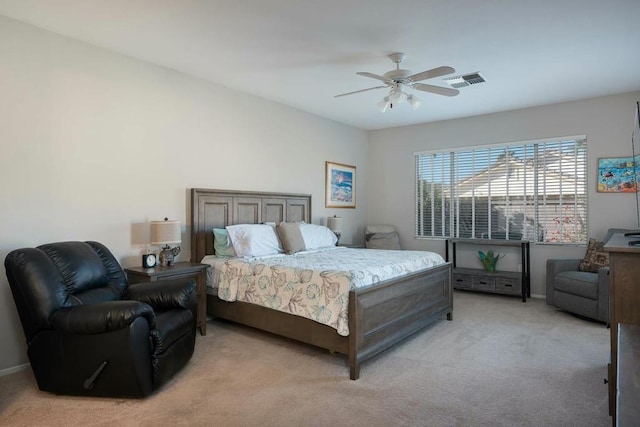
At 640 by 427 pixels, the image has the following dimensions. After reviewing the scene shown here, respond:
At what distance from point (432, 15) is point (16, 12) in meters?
3.14

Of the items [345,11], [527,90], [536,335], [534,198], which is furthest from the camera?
[534,198]

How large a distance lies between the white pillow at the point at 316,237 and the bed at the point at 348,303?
1.65ft

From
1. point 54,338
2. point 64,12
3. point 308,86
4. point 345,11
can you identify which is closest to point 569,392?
point 345,11

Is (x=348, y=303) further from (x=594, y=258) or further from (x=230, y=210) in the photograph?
(x=594, y=258)

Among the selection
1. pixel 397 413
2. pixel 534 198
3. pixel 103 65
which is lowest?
pixel 397 413

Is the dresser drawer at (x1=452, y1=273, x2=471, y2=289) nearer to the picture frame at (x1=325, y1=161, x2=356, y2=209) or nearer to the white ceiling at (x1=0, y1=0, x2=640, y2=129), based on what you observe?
the picture frame at (x1=325, y1=161, x2=356, y2=209)

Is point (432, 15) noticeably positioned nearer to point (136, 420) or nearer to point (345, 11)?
point (345, 11)

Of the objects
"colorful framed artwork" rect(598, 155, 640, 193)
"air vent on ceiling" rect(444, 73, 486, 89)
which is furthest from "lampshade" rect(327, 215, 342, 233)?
"colorful framed artwork" rect(598, 155, 640, 193)

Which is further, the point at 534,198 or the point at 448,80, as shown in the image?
the point at 534,198

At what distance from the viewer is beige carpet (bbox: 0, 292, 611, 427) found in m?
2.33

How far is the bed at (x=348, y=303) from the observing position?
3004 millimetres

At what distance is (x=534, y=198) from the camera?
18.5 ft

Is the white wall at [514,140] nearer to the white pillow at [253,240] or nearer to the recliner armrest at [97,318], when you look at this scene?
the white pillow at [253,240]

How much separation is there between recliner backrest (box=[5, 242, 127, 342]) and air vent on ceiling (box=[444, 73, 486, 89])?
396 cm
